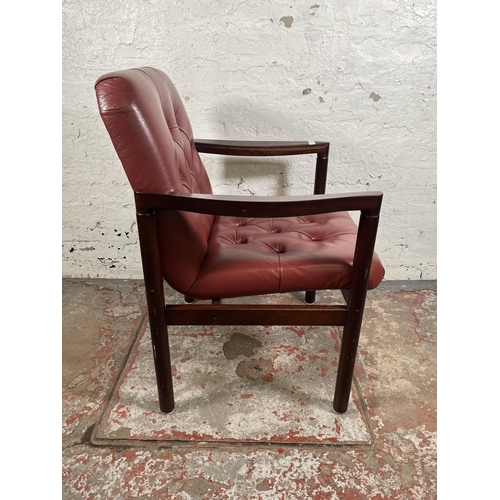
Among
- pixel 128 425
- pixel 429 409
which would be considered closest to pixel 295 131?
pixel 429 409

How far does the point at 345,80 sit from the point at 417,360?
116cm

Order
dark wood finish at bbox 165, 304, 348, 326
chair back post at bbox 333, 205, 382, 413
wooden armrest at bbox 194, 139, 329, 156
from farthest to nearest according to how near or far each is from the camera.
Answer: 1. wooden armrest at bbox 194, 139, 329, 156
2. dark wood finish at bbox 165, 304, 348, 326
3. chair back post at bbox 333, 205, 382, 413

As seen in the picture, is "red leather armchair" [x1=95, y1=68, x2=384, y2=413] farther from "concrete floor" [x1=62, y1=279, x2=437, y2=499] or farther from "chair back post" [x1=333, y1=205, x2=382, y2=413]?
"concrete floor" [x1=62, y1=279, x2=437, y2=499]

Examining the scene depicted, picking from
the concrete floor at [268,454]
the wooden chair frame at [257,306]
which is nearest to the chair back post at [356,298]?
the wooden chair frame at [257,306]

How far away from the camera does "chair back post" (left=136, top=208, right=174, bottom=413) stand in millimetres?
1010

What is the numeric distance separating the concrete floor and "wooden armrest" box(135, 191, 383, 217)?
675mm

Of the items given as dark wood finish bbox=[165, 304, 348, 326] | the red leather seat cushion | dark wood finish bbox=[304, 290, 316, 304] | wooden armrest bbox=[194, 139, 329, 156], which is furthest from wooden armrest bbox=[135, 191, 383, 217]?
dark wood finish bbox=[304, 290, 316, 304]

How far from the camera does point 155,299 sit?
109 cm

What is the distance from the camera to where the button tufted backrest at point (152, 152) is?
35.5 inches

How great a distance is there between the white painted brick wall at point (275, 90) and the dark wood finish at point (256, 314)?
855mm

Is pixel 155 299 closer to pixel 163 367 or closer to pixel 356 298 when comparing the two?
pixel 163 367

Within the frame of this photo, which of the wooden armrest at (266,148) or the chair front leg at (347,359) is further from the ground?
the wooden armrest at (266,148)

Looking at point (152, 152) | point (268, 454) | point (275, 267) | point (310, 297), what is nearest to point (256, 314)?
point (275, 267)

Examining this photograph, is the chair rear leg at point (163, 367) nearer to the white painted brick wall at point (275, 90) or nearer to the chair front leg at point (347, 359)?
the chair front leg at point (347, 359)
